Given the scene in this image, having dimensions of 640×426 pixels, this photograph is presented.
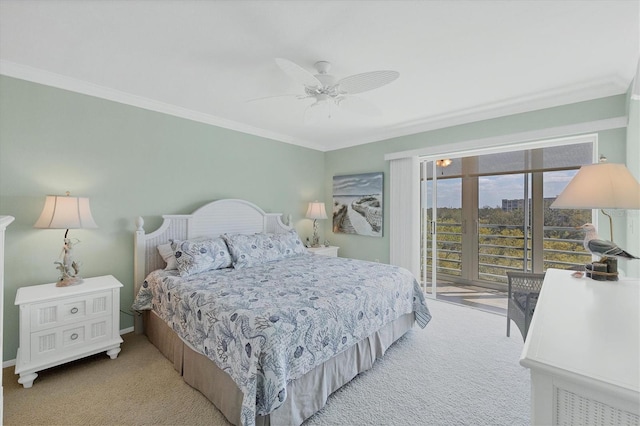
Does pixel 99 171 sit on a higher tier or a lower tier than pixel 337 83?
lower

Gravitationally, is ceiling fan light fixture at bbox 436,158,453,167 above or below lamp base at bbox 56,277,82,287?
above

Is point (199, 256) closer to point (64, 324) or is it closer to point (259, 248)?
point (259, 248)

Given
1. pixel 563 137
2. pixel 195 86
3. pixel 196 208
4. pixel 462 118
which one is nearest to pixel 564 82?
pixel 563 137

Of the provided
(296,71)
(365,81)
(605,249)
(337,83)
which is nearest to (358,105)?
(337,83)

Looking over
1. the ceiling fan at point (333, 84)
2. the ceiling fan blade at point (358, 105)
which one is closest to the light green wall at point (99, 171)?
the ceiling fan at point (333, 84)

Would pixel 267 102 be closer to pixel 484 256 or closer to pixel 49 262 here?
pixel 49 262

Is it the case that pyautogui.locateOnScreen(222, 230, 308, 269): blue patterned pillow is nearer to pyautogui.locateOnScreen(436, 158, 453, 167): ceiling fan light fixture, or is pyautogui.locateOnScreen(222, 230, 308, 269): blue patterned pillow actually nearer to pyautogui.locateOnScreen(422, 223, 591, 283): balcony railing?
pyautogui.locateOnScreen(422, 223, 591, 283): balcony railing

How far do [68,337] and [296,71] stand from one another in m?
2.77

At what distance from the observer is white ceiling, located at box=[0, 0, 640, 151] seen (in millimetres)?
1754

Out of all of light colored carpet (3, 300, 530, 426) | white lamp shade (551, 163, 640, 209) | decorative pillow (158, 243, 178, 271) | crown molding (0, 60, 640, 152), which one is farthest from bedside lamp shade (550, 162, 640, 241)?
decorative pillow (158, 243, 178, 271)

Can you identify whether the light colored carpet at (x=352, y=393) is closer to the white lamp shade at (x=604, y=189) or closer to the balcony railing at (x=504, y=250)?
the white lamp shade at (x=604, y=189)

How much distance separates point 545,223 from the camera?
4516 millimetres

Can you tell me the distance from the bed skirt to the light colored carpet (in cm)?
8

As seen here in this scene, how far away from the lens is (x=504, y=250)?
4.85m
